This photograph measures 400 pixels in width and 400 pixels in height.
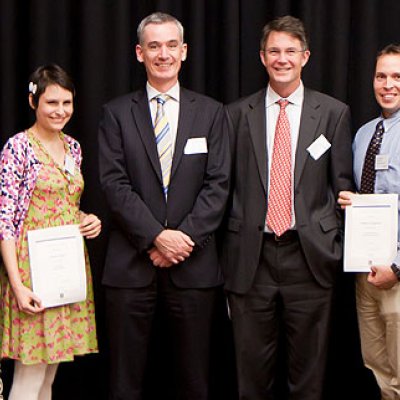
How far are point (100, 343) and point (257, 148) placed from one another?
1.42 m

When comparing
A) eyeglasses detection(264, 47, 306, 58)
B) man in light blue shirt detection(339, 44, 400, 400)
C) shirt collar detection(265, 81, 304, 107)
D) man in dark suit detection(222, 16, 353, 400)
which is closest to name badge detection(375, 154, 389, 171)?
man in light blue shirt detection(339, 44, 400, 400)

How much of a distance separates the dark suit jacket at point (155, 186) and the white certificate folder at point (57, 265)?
17 centimetres

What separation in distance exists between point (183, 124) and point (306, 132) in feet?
1.77

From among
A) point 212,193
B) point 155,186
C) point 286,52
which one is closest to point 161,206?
point 155,186

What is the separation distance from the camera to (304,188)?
315 cm

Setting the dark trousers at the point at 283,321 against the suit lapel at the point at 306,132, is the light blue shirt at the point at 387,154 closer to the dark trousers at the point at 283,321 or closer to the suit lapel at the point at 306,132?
the suit lapel at the point at 306,132

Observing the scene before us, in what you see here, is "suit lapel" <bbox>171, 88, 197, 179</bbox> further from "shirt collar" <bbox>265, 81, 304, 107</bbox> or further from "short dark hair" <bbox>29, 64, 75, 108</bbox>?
"short dark hair" <bbox>29, 64, 75, 108</bbox>

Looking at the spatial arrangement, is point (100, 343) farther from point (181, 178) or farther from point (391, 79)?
point (391, 79)

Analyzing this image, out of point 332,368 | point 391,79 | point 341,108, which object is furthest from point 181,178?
point 332,368

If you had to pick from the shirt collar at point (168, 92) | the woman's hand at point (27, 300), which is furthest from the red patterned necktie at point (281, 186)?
the woman's hand at point (27, 300)

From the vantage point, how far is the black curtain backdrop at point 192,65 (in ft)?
12.1

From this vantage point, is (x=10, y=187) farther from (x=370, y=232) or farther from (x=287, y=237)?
(x=370, y=232)

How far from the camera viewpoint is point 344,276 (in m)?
3.76

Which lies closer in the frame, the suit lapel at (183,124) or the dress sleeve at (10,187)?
the dress sleeve at (10,187)
